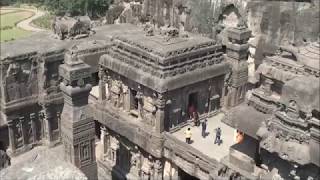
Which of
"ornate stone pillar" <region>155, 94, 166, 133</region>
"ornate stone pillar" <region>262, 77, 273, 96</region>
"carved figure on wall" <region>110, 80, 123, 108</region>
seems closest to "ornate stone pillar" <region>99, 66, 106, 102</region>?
"carved figure on wall" <region>110, 80, 123, 108</region>

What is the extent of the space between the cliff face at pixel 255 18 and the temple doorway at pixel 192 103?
17.4 feet

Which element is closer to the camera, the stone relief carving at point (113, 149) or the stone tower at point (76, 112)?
the stone tower at point (76, 112)

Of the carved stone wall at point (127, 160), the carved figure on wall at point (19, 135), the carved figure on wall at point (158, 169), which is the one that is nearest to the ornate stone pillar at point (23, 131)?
the carved figure on wall at point (19, 135)

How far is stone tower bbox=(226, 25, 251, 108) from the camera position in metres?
20.2

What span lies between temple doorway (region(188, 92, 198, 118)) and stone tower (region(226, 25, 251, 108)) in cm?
203

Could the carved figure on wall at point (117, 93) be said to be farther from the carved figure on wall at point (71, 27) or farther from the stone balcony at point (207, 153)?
the carved figure on wall at point (71, 27)

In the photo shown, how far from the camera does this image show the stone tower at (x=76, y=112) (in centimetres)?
1548

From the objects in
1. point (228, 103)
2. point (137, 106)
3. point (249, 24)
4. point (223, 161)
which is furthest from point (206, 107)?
point (249, 24)

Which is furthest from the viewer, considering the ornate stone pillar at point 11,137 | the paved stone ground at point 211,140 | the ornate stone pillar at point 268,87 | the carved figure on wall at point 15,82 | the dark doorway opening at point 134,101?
the ornate stone pillar at point 11,137

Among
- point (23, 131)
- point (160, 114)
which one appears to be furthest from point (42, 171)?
point (23, 131)

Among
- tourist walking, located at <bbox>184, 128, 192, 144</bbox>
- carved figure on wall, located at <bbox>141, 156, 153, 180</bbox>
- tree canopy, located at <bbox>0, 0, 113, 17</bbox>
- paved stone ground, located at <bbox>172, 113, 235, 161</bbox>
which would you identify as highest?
tree canopy, located at <bbox>0, 0, 113, 17</bbox>

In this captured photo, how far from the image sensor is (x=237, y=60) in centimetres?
2048

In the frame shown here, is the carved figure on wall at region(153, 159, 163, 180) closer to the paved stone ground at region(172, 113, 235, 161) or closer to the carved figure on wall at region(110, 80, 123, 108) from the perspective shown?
the paved stone ground at region(172, 113, 235, 161)

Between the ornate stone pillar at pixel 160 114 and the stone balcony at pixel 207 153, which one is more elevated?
the ornate stone pillar at pixel 160 114
